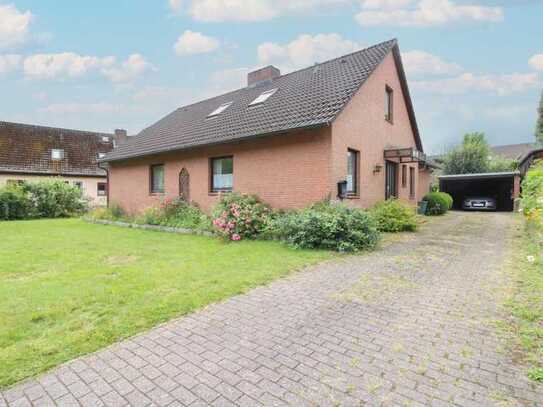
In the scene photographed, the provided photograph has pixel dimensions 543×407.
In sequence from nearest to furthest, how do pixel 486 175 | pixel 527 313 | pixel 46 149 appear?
pixel 527 313 → pixel 486 175 → pixel 46 149

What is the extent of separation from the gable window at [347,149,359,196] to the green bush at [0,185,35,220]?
18128 mm

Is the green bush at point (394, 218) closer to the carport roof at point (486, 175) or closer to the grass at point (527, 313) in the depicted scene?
the grass at point (527, 313)

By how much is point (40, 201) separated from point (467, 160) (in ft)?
102

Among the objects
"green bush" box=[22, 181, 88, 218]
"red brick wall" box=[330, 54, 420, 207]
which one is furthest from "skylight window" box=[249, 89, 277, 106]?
"green bush" box=[22, 181, 88, 218]

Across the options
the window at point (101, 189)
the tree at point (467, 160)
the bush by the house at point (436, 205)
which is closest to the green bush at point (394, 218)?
the bush by the house at point (436, 205)

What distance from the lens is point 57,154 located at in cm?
2498

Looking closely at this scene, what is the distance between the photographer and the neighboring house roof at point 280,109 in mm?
9219

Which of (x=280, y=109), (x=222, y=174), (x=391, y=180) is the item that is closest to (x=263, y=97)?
(x=280, y=109)

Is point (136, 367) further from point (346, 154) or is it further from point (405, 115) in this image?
point (405, 115)

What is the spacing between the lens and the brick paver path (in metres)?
2.11

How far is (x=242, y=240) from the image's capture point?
835 centimetres

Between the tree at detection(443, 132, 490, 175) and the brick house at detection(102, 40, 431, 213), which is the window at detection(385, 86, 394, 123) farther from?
the tree at detection(443, 132, 490, 175)

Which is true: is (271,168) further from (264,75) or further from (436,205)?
(436,205)

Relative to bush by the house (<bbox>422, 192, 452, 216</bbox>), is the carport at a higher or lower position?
higher
